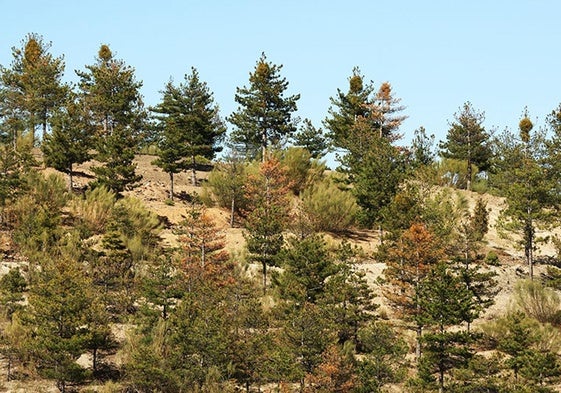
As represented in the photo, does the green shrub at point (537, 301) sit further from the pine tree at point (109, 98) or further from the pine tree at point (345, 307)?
the pine tree at point (109, 98)

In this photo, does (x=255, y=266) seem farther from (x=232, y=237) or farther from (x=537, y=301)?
(x=537, y=301)

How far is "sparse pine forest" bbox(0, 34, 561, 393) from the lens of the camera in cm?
3669

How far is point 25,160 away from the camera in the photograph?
57469 millimetres

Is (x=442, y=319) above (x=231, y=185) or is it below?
below

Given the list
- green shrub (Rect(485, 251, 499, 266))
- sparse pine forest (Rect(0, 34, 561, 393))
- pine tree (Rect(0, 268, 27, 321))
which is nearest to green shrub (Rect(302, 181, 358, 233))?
sparse pine forest (Rect(0, 34, 561, 393))

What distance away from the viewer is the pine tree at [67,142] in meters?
59.8

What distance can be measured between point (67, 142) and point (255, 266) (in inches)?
819

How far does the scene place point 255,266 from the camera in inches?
1998

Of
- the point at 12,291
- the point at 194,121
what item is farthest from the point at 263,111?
the point at 12,291

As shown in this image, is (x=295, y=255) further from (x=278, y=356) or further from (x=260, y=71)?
(x=260, y=71)

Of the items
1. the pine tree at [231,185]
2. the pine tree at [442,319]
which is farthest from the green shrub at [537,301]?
the pine tree at [231,185]

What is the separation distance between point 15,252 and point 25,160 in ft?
38.7

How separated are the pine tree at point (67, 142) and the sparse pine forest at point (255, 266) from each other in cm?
20

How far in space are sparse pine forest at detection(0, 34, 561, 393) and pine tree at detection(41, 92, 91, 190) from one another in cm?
20
